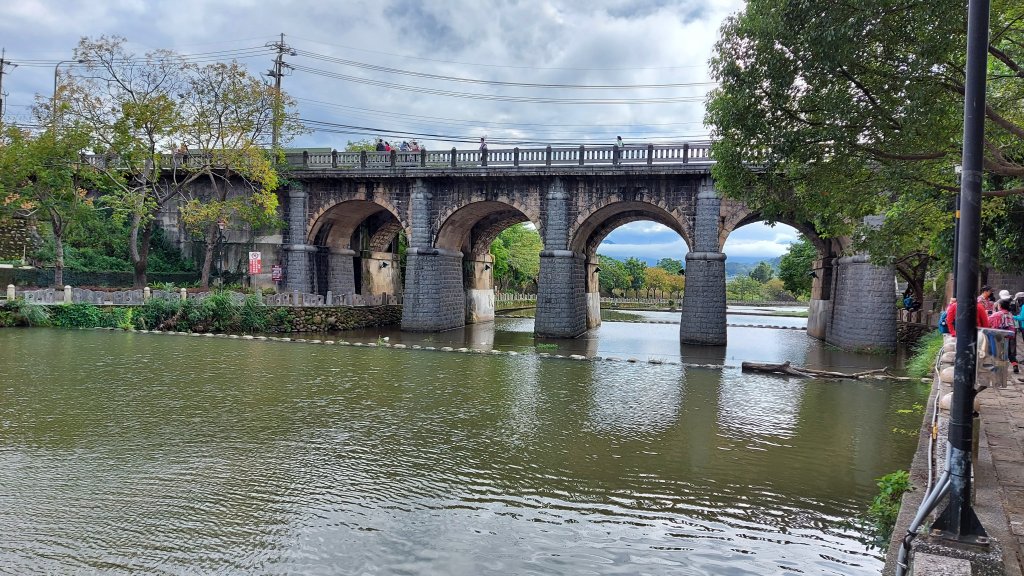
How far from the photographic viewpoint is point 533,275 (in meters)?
55.7

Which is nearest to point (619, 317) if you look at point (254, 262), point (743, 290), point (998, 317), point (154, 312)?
point (254, 262)

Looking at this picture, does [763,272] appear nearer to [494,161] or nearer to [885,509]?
[494,161]

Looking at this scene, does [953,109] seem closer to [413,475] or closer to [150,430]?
[413,475]

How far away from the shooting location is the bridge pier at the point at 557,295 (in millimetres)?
25359

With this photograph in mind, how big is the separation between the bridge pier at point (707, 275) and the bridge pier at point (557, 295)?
15.4 ft

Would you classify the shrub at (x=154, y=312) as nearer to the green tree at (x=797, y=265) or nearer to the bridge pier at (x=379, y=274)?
the bridge pier at (x=379, y=274)

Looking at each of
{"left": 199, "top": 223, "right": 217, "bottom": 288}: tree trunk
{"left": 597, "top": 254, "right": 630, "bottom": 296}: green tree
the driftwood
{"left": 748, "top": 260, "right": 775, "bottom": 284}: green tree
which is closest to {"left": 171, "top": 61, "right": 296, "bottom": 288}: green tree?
{"left": 199, "top": 223, "right": 217, "bottom": 288}: tree trunk

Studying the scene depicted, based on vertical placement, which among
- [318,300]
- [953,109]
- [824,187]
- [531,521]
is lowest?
[531,521]

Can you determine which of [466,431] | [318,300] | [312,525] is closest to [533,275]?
[318,300]

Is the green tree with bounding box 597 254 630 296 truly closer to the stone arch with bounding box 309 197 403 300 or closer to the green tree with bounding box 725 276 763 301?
the green tree with bounding box 725 276 763 301

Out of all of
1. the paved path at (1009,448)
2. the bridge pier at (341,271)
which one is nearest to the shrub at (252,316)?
the bridge pier at (341,271)

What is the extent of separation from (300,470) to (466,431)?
276cm

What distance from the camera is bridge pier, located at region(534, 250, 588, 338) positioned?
25359 millimetres

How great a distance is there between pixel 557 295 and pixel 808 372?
11120mm
